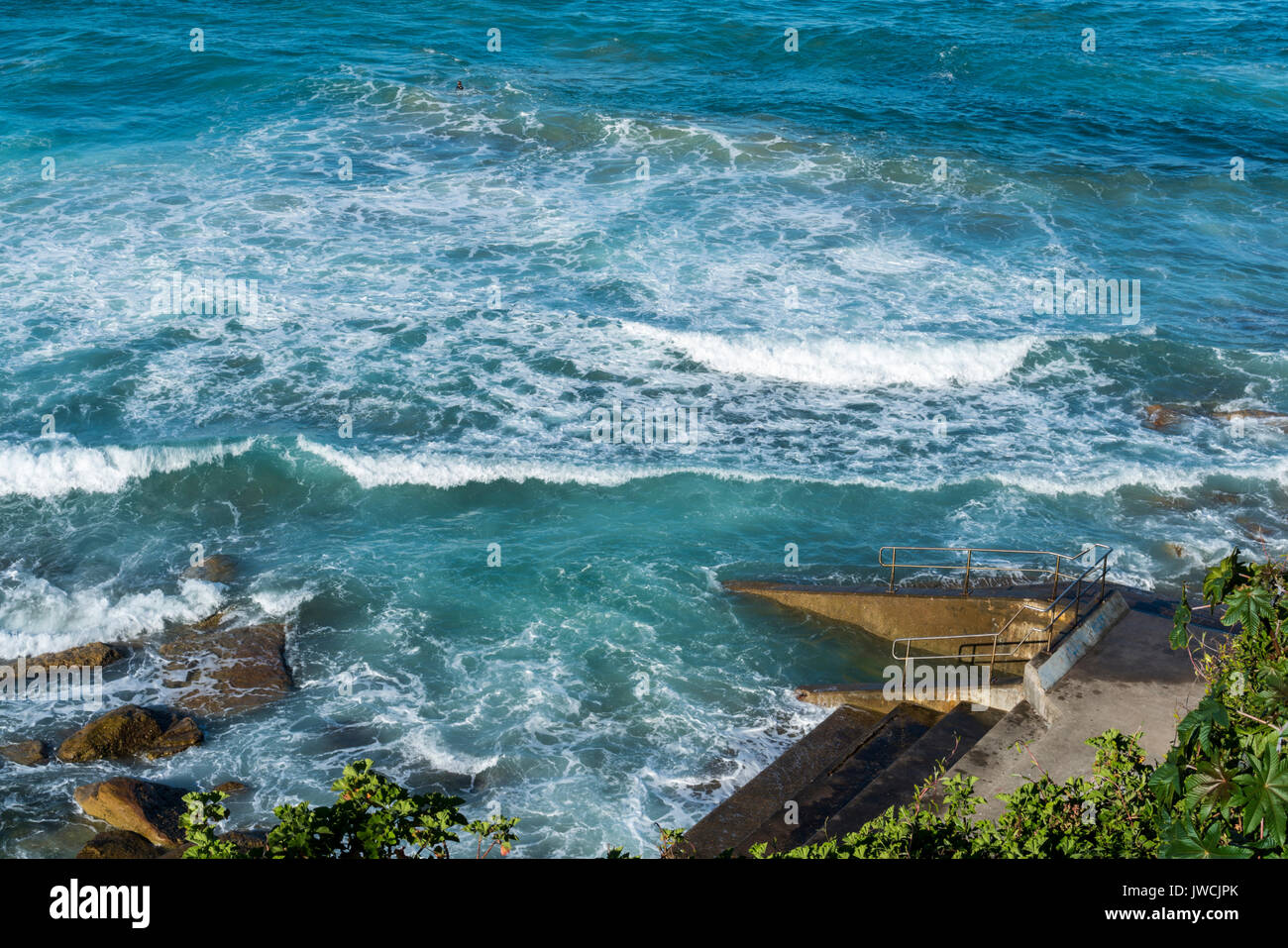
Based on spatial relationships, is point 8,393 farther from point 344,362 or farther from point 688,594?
point 688,594

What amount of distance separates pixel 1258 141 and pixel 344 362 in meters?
31.2

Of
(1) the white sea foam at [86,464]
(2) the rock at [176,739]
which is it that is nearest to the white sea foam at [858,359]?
(1) the white sea foam at [86,464]

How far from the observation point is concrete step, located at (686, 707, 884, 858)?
1207 centimetres

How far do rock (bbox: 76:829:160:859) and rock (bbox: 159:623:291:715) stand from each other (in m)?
2.51

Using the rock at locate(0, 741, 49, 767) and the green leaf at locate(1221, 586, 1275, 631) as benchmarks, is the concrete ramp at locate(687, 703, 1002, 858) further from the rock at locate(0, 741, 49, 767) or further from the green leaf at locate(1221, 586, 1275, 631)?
the rock at locate(0, 741, 49, 767)

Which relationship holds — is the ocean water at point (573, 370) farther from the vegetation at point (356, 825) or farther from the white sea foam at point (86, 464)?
the vegetation at point (356, 825)

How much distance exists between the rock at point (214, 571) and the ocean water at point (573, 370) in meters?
0.35

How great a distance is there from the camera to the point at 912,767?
1256 cm

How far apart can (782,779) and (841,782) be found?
696mm

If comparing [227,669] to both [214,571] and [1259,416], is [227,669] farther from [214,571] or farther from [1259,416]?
[1259,416]

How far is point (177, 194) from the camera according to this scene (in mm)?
31094

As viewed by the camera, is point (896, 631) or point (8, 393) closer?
point (896, 631)

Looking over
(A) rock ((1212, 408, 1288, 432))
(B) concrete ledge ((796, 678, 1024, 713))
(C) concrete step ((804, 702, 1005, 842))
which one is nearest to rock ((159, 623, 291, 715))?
(B) concrete ledge ((796, 678, 1024, 713))

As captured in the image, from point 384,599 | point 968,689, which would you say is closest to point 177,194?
point 384,599
